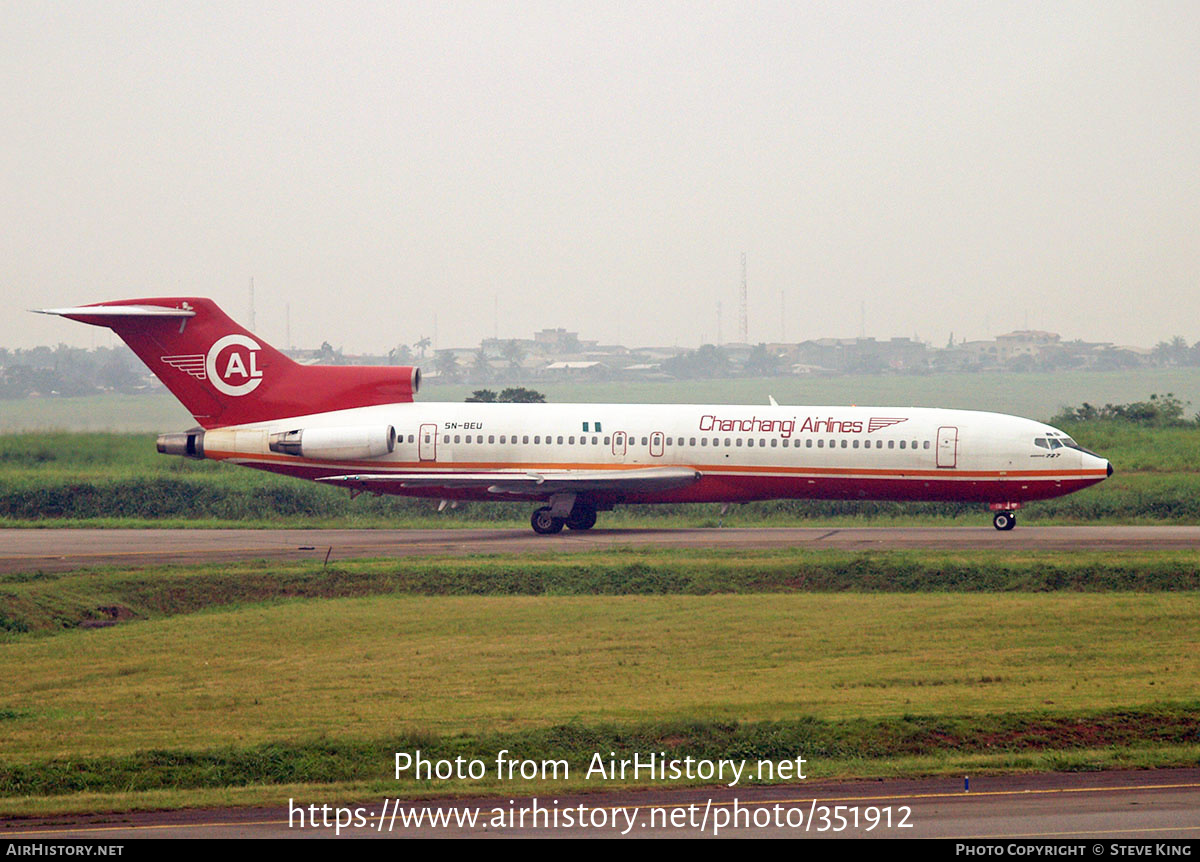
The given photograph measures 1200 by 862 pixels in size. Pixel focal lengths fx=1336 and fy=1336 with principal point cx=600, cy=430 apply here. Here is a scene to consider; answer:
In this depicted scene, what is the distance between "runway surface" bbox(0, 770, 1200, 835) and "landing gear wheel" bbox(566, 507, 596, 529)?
24780 mm

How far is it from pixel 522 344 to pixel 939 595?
6289 inches

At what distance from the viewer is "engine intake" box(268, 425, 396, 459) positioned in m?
41.6

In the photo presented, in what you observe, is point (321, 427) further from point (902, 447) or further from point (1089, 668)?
point (1089, 668)

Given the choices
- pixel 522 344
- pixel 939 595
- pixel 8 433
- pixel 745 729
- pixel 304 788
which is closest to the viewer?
pixel 304 788

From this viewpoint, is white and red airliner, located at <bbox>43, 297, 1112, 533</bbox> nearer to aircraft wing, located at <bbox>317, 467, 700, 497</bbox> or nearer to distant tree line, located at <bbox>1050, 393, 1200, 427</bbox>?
aircraft wing, located at <bbox>317, 467, 700, 497</bbox>

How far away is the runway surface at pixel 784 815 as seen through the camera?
15.7 metres

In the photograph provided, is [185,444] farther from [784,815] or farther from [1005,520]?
[784,815]

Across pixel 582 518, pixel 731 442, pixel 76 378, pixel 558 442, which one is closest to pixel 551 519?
pixel 582 518

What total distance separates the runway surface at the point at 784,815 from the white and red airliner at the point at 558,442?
2211 cm

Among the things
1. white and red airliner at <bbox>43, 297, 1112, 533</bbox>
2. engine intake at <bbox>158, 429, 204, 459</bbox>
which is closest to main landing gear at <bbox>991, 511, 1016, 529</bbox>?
white and red airliner at <bbox>43, 297, 1112, 533</bbox>

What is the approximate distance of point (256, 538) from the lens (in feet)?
138

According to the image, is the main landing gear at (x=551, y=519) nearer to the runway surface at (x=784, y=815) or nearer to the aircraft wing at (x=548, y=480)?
the aircraft wing at (x=548, y=480)

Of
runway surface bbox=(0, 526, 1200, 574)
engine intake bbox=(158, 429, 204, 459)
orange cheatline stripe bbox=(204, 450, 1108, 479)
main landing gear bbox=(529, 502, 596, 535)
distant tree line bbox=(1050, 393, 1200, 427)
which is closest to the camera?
runway surface bbox=(0, 526, 1200, 574)
